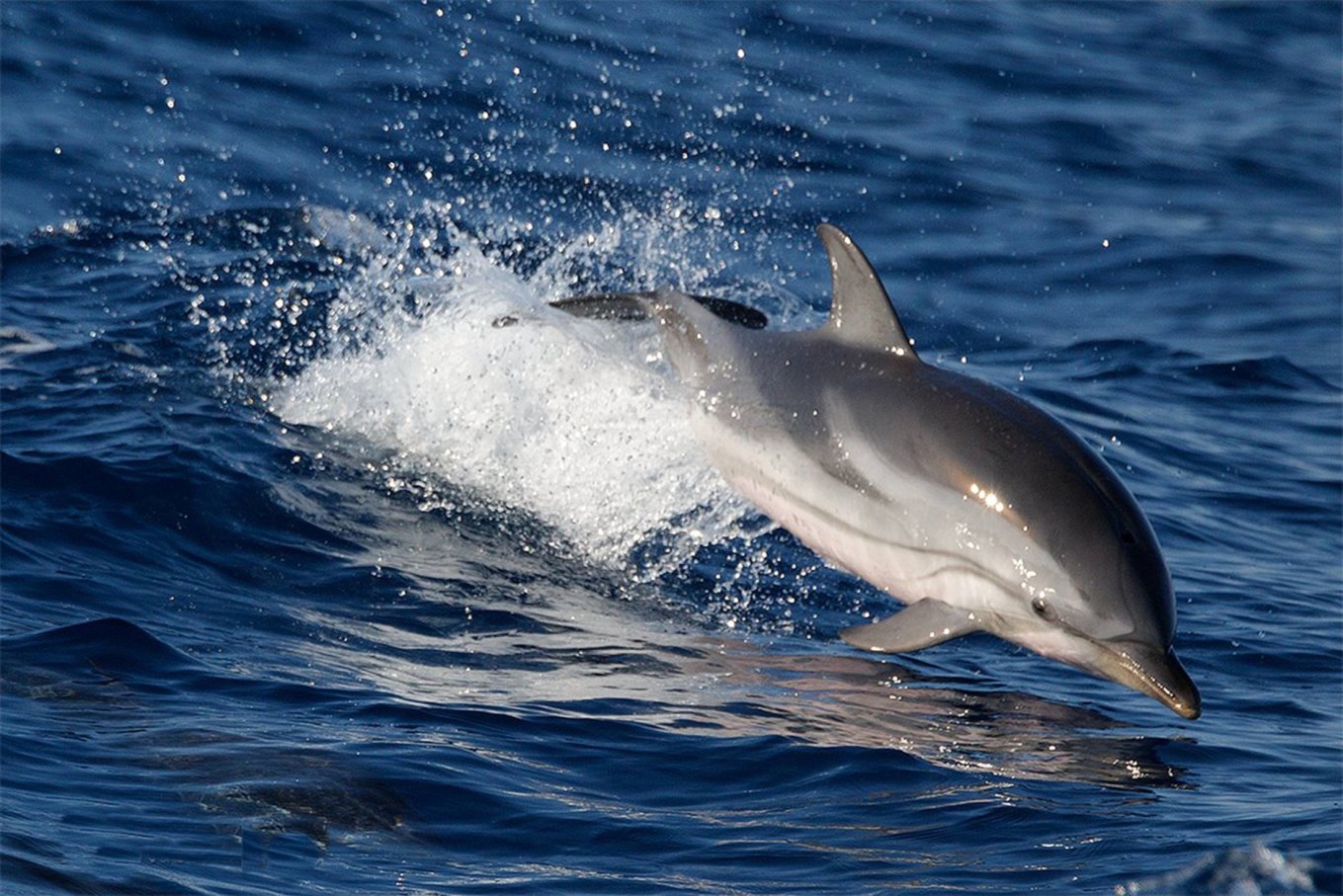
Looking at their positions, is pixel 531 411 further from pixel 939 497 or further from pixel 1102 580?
pixel 1102 580

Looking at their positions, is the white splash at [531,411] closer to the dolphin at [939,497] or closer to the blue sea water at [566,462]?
the blue sea water at [566,462]

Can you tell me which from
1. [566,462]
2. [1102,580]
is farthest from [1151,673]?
[566,462]

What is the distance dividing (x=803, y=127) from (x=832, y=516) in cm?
934

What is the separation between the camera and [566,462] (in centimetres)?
902

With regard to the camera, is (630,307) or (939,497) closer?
(939,497)

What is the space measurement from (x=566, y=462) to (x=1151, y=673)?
3262 millimetres

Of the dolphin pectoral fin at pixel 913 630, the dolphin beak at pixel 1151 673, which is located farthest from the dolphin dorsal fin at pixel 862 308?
the dolphin beak at pixel 1151 673

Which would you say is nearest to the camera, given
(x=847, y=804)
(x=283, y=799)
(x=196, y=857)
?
(x=196, y=857)

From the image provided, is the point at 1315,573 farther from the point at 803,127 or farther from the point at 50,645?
the point at 803,127

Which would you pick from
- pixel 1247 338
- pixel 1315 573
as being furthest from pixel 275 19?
pixel 1315 573

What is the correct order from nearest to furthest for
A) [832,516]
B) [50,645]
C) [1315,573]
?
[50,645] < [832,516] < [1315,573]

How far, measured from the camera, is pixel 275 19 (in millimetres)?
16312

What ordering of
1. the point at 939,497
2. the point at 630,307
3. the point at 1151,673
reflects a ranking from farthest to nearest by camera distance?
the point at 630,307
the point at 939,497
the point at 1151,673

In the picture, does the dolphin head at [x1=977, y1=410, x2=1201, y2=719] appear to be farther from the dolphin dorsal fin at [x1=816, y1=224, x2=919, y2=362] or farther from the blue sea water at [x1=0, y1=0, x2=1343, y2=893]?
the dolphin dorsal fin at [x1=816, y1=224, x2=919, y2=362]
